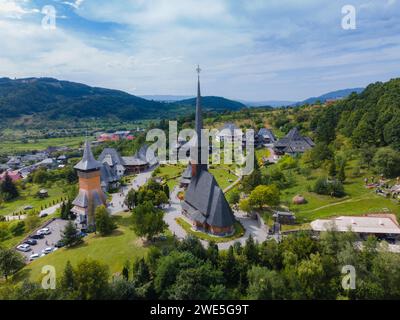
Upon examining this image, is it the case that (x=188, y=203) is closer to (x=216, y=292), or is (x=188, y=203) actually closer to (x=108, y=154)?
(x=216, y=292)

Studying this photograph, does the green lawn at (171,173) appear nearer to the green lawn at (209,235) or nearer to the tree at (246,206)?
the green lawn at (209,235)

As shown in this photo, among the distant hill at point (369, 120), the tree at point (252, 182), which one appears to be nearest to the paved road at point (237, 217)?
the tree at point (252, 182)

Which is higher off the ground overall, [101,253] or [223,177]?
[223,177]

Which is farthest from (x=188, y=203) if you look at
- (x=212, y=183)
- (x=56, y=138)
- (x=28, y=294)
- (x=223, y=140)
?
(x=56, y=138)

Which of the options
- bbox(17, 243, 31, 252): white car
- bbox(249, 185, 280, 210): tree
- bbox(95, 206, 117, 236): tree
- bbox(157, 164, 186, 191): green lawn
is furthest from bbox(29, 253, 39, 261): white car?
bbox(249, 185, 280, 210): tree

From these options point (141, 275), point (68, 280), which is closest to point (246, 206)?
point (141, 275)

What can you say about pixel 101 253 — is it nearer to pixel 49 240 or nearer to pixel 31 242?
pixel 49 240

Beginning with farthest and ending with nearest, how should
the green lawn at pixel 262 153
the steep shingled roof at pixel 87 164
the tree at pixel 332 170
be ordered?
the green lawn at pixel 262 153 < the tree at pixel 332 170 < the steep shingled roof at pixel 87 164
